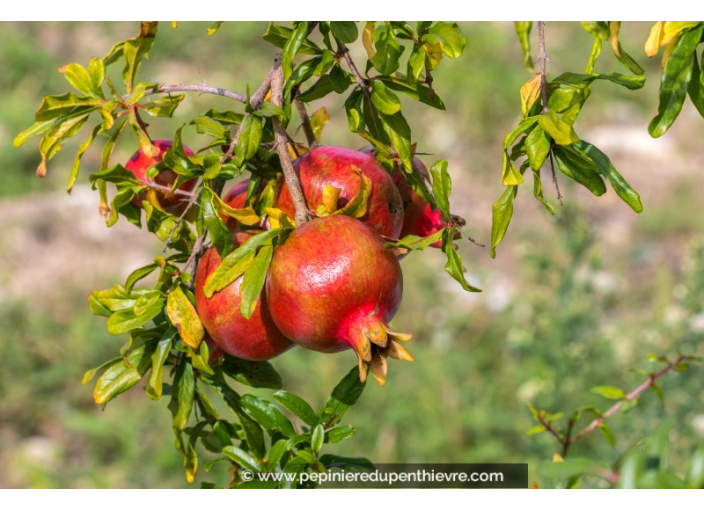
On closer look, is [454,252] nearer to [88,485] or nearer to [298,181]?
[298,181]

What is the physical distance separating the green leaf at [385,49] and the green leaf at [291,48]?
0.08m

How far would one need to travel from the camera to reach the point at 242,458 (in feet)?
3.54

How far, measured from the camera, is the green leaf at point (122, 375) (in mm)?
1053

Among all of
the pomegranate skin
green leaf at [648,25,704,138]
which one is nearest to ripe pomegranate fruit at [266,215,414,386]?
the pomegranate skin

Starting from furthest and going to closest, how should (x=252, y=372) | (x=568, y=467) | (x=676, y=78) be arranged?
(x=252, y=372) → (x=676, y=78) → (x=568, y=467)

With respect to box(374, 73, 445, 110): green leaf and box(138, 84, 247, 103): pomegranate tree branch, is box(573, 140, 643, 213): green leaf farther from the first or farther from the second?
box(138, 84, 247, 103): pomegranate tree branch

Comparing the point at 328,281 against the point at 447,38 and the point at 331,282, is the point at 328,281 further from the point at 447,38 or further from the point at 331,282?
the point at 447,38

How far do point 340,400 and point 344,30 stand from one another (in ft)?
1.46

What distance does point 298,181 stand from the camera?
36.7 inches

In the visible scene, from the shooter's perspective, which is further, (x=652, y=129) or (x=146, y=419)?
(x=146, y=419)

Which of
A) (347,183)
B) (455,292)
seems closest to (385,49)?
Answer: (347,183)

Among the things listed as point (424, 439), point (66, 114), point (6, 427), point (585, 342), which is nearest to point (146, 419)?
point (6, 427)

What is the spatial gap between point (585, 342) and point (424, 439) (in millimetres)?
591

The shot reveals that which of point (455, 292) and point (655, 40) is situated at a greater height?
point (655, 40)
